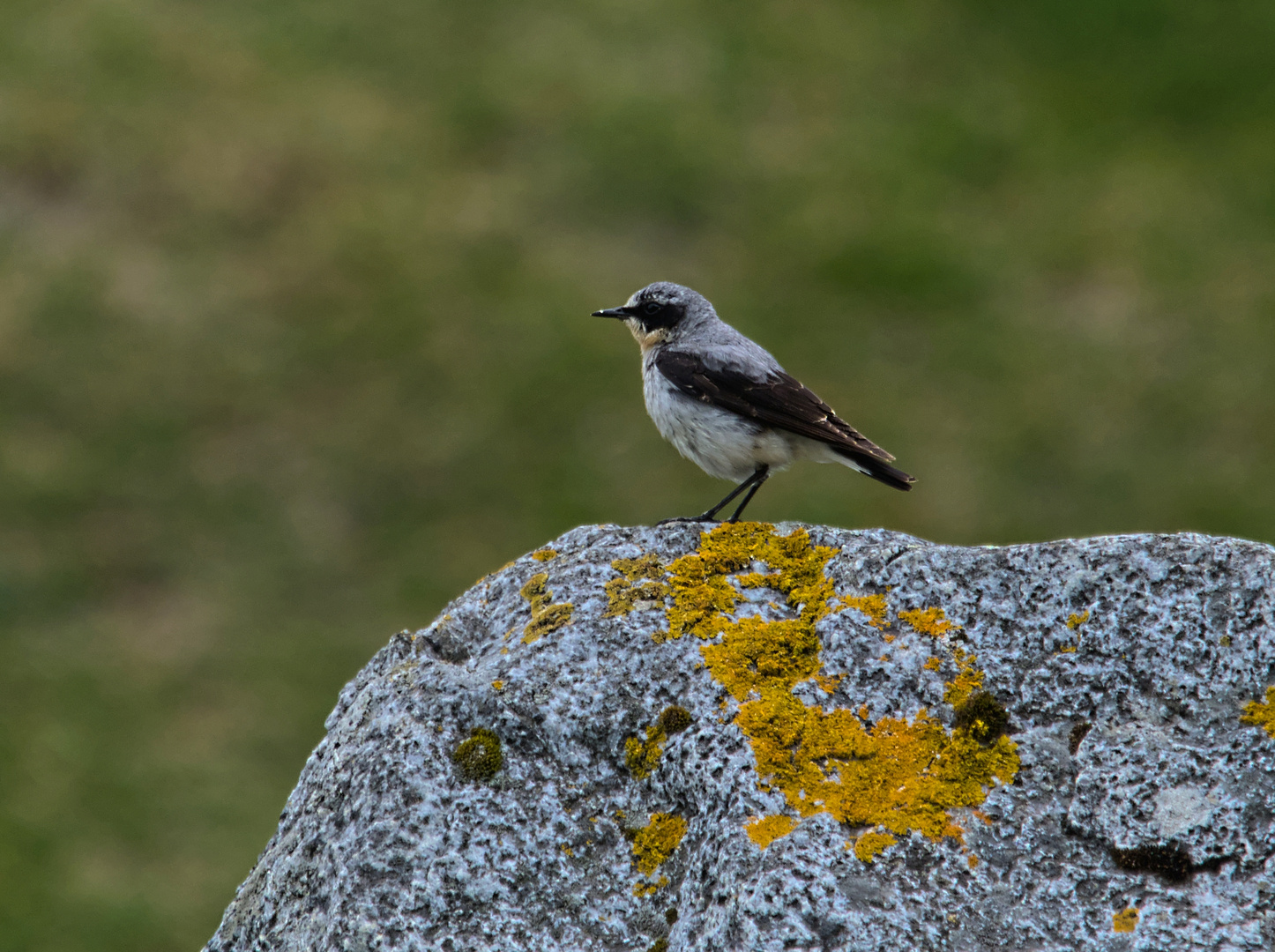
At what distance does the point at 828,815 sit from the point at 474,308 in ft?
50.3

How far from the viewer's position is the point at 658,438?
17141 mm

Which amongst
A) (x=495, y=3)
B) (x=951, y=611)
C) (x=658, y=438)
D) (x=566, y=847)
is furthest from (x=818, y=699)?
(x=495, y=3)

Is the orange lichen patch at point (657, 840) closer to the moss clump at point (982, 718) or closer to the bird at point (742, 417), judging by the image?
the moss clump at point (982, 718)

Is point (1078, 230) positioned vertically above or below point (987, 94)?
below

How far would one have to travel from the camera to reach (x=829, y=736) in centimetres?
409

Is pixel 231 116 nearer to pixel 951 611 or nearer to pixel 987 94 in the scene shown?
pixel 987 94

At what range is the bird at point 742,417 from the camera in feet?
23.8

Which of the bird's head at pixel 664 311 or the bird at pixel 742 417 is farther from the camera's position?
the bird's head at pixel 664 311

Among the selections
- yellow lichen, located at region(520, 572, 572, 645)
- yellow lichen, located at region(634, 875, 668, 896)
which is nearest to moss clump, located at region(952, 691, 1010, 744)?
yellow lichen, located at region(634, 875, 668, 896)

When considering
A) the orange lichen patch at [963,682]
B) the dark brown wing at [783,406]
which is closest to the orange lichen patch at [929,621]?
the orange lichen patch at [963,682]

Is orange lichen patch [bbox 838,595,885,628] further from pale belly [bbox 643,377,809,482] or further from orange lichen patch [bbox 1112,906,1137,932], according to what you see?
pale belly [bbox 643,377,809,482]

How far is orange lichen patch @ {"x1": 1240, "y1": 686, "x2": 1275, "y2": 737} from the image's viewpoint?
3.79m

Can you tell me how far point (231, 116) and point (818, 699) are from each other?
749 inches

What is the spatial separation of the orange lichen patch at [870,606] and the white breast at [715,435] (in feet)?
9.60
